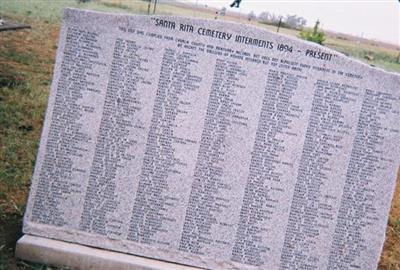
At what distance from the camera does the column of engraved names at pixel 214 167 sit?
5477 mm

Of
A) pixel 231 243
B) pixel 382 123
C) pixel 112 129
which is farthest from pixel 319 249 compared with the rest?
pixel 112 129

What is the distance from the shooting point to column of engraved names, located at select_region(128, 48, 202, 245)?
548cm

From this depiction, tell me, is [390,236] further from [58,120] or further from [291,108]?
[58,120]

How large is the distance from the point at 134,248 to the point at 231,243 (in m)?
1.24

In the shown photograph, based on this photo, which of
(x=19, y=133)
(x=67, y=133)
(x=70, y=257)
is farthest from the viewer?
(x=19, y=133)

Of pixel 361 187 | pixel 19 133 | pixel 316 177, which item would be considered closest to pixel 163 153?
pixel 316 177

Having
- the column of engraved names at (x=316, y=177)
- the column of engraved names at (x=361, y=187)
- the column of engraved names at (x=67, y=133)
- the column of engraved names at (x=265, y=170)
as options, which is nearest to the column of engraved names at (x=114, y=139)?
the column of engraved names at (x=67, y=133)

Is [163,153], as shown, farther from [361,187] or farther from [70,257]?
[361,187]

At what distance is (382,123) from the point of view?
5520 mm

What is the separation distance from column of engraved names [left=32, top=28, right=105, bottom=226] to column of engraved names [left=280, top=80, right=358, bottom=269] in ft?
8.96

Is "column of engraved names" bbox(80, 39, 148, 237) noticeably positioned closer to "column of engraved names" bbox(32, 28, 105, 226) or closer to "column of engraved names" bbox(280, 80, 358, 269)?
"column of engraved names" bbox(32, 28, 105, 226)

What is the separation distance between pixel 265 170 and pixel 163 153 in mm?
1301

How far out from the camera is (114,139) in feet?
18.2

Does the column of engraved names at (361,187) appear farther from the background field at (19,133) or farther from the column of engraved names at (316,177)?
the background field at (19,133)
